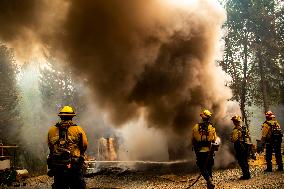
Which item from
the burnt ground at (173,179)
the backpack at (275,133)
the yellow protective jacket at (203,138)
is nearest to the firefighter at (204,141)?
the yellow protective jacket at (203,138)

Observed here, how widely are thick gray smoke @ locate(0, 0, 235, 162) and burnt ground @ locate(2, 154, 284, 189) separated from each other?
Result: 2.00 metres

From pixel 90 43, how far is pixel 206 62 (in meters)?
5.08

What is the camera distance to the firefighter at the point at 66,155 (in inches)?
235

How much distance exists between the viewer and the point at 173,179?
10.8 metres

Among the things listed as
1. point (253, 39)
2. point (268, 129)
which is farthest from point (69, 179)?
point (253, 39)

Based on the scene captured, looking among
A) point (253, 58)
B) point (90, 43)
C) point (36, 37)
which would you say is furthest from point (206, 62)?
point (253, 58)

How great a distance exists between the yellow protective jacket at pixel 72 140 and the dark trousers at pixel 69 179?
0.30 meters

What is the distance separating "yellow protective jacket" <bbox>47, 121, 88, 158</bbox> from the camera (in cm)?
607

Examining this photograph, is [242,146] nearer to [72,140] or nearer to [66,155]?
[72,140]

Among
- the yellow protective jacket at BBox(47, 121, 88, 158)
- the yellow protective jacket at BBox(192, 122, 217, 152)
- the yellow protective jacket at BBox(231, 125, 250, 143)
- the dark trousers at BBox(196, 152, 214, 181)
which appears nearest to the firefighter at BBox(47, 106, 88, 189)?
the yellow protective jacket at BBox(47, 121, 88, 158)

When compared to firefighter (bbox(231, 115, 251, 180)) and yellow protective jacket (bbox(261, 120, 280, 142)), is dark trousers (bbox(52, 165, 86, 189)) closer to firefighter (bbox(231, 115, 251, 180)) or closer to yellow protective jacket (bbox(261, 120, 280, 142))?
firefighter (bbox(231, 115, 251, 180))

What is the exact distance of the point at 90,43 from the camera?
12.5 m

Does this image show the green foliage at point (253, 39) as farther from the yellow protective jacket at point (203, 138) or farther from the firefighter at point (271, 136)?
the yellow protective jacket at point (203, 138)

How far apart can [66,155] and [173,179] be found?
18.8 ft
